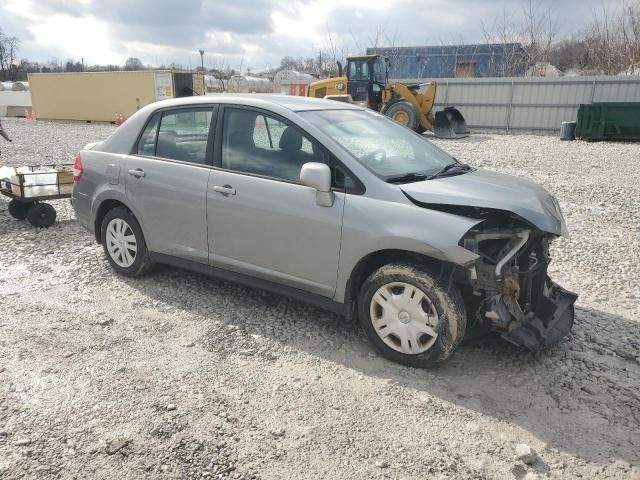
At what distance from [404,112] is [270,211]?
1681 centimetres

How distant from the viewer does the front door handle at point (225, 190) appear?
4.07 meters

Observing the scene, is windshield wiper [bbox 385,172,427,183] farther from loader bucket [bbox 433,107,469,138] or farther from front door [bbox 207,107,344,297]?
loader bucket [bbox 433,107,469,138]

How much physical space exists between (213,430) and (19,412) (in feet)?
3.82

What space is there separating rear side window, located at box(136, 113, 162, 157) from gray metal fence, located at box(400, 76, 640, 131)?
835 inches

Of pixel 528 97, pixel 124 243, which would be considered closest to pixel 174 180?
pixel 124 243

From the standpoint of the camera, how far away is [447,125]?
1964 cm

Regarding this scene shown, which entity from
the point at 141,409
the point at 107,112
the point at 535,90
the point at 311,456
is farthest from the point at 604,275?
the point at 107,112

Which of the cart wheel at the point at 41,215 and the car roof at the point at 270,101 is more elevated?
the car roof at the point at 270,101

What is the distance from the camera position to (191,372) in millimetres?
3490

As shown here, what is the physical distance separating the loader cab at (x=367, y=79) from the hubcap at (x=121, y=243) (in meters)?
16.5

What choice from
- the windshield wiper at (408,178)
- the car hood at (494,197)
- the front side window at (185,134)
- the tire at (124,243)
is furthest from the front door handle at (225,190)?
the car hood at (494,197)

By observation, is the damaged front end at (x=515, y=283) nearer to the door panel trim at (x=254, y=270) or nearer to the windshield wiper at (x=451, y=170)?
the windshield wiper at (x=451, y=170)

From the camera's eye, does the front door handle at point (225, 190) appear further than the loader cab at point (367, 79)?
No

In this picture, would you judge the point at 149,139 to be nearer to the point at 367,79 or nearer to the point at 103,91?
the point at 367,79
